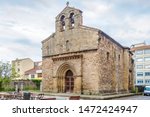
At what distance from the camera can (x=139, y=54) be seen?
77.3 m

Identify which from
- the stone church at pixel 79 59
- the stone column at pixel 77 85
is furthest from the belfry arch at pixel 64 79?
the stone column at pixel 77 85

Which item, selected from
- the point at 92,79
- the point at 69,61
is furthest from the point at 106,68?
the point at 69,61

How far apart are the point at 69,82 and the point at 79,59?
3.67 metres

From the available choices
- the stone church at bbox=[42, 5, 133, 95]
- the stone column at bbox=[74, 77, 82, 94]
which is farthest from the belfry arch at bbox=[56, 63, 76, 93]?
the stone column at bbox=[74, 77, 82, 94]

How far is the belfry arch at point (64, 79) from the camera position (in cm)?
2859

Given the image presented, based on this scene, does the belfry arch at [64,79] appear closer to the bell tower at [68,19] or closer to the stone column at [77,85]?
the stone column at [77,85]

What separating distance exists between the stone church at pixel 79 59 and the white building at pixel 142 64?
4495cm

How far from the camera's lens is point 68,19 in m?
28.7

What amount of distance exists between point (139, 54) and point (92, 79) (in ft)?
181

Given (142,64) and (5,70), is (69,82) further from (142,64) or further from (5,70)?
(142,64)

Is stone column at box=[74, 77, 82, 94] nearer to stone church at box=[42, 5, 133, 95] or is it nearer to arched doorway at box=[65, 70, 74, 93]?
stone church at box=[42, 5, 133, 95]

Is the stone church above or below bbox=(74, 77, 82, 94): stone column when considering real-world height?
above

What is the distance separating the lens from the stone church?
2569 centimetres

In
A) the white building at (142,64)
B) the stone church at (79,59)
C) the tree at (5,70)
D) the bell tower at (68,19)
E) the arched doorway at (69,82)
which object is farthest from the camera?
the white building at (142,64)
